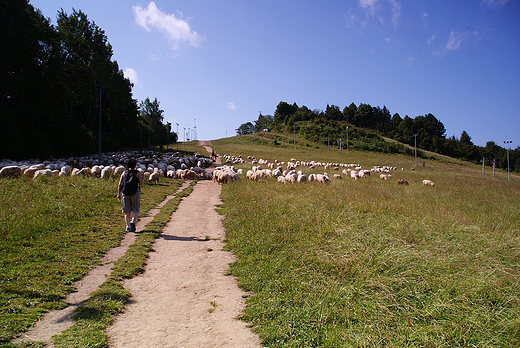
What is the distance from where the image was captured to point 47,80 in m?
34.3

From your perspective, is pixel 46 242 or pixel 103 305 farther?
pixel 46 242

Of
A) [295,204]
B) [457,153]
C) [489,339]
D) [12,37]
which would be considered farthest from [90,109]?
[457,153]

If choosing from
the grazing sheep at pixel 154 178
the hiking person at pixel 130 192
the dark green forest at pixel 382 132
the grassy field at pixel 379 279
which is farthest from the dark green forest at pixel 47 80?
the dark green forest at pixel 382 132

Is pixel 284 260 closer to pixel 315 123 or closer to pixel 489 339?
pixel 489 339

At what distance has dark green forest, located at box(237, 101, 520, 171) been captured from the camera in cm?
9888

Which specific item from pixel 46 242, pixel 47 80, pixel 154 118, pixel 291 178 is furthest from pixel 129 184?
pixel 154 118

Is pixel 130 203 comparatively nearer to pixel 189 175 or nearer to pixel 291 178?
pixel 291 178

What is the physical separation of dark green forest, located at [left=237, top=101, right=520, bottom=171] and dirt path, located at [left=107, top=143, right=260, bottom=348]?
91376 mm

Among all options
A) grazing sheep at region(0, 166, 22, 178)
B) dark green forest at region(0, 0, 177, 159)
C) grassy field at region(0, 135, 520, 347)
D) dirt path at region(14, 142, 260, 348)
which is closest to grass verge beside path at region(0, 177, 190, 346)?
grassy field at region(0, 135, 520, 347)

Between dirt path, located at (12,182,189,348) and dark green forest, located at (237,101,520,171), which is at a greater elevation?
dark green forest, located at (237,101,520,171)

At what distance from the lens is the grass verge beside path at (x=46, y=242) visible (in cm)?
434

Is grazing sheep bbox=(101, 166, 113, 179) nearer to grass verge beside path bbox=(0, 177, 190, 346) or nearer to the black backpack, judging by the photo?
grass verge beside path bbox=(0, 177, 190, 346)

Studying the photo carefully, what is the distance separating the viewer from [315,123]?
141 metres

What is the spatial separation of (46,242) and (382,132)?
145420 mm
